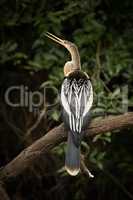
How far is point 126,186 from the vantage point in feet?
13.4

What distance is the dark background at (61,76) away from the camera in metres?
3.48

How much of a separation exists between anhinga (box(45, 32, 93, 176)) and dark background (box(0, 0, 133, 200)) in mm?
616

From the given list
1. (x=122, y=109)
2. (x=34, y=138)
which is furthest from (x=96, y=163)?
(x=34, y=138)

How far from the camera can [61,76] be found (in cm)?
338

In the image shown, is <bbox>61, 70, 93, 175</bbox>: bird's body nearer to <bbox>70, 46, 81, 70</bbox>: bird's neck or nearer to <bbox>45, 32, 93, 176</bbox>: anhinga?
<bbox>45, 32, 93, 176</bbox>: anhinga

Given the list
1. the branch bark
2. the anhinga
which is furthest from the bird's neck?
the branch bark

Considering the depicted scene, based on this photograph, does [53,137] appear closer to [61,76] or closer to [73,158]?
[73,158]

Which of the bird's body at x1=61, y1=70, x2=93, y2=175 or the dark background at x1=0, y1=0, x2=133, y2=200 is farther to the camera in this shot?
the dark background at x1=0, y1=0, x2=133, y2=200

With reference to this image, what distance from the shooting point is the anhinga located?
242 cm

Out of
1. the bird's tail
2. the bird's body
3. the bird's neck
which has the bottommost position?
the bird's tail

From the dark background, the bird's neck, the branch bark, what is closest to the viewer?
the branch bark

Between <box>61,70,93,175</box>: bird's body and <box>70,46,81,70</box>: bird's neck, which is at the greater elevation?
<box>70,46,81,70</box>: bird's neck

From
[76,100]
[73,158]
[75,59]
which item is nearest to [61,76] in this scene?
[75,59]

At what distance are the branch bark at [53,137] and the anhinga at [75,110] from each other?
40mm
